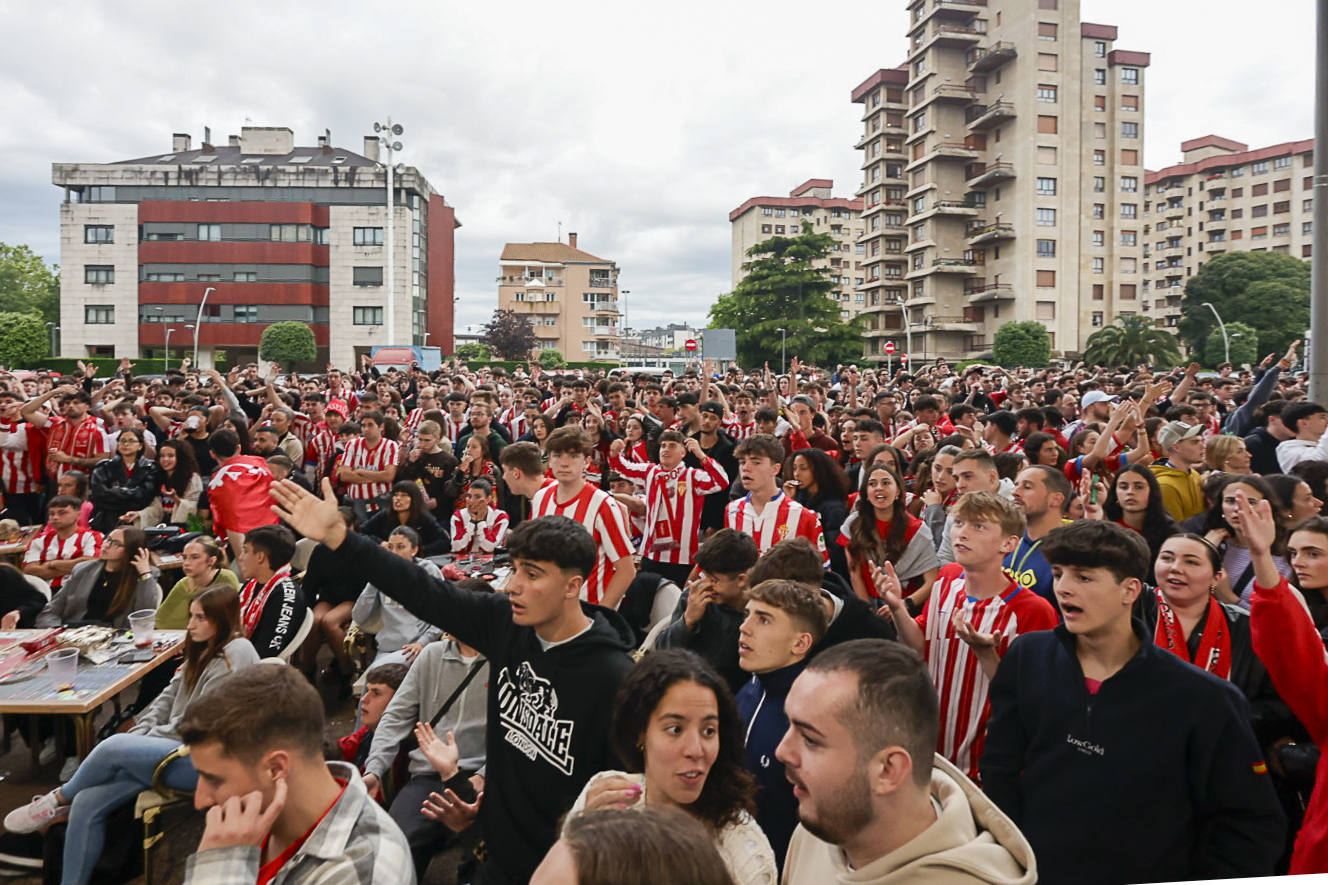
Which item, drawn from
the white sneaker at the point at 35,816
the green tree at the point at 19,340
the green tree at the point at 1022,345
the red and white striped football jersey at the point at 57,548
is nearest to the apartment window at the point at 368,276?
the green tree at the point at 19,340

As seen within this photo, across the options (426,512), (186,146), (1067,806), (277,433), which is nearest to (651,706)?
(1067,806)

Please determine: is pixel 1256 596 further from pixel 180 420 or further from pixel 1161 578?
pixel 180 420

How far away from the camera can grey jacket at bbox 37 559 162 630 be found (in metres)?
6.39

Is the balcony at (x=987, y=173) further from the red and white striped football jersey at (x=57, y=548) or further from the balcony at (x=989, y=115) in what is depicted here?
the red and white striped football jersey at (x=57, y=548)

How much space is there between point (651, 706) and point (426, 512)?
18.8 ft

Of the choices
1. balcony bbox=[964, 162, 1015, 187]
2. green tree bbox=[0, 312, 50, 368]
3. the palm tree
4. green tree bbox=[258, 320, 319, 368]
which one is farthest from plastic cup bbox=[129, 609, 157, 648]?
balcony bbox=[964, 162, 1015, 187]

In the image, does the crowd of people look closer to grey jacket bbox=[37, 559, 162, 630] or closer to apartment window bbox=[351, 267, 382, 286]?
grey jacket bbox=[37, 559, 162, 630]

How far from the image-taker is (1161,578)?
343 cm

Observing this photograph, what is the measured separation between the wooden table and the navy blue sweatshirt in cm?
384

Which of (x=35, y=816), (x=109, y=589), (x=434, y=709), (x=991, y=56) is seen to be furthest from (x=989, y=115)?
(x=35, y=816)

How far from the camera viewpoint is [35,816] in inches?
170

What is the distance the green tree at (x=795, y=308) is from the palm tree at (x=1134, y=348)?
51.6ft

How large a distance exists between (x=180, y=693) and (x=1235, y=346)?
61.0 meters

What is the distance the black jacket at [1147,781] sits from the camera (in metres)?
2.40
